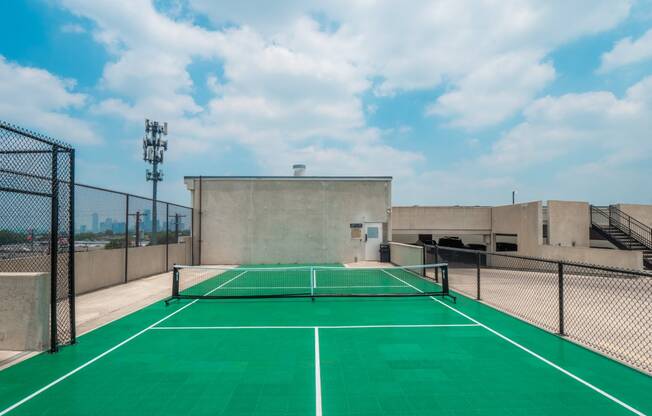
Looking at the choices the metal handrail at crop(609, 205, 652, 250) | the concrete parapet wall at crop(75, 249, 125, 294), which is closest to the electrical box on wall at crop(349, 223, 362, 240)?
the concrete parapet wall at crop(75, 249, 125, 294)

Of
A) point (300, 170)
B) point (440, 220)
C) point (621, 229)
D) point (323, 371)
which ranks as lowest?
point (323, 371)

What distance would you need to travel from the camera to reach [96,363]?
6.34 meters

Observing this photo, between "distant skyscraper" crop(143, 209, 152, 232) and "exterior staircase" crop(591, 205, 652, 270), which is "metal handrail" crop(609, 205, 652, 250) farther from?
"distant skyscraper" crop(143, 209, 152, 232)

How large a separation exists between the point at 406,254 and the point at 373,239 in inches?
215

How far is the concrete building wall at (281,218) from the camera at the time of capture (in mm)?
Answer: 24406

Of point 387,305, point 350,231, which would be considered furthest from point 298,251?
point 387,305

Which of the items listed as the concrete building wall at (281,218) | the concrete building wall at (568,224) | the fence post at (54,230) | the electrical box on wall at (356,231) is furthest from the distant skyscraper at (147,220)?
the concrete building wall at (568,224)

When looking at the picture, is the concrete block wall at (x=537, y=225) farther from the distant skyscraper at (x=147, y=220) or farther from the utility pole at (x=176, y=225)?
the distant skyscraper at (x=147, y=220)

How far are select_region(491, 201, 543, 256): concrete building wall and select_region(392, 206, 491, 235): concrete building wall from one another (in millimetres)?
1112

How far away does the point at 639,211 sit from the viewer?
2394 cm

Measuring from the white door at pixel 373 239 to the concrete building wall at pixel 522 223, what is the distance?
29.7 ft

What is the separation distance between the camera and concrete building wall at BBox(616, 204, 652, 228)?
23794mm

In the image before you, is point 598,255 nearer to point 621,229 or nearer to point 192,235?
point 621,229

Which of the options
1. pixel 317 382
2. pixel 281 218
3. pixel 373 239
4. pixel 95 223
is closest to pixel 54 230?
pixel 317 382
